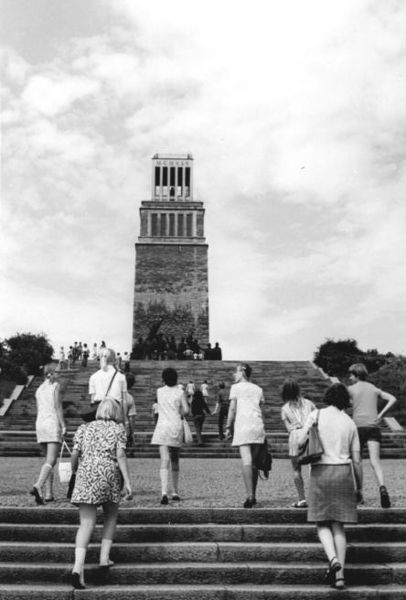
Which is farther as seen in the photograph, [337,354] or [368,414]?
[337,354]

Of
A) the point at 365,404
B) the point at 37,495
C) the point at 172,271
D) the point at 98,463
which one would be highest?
the point at 172,271

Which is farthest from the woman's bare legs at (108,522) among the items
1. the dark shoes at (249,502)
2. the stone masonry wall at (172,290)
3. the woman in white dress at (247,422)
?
the stone masonry wall at (172,290)

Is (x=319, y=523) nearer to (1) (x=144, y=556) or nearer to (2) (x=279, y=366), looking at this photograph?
(1) (x=144, y=556)

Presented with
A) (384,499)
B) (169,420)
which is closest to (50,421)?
(169,420)

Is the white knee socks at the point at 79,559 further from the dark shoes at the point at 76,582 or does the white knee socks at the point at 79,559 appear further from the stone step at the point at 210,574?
the stone step at the point at 210,574

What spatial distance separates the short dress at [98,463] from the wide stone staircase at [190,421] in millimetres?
2568

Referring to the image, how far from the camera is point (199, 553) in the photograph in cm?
627

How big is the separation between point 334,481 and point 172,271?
190 feet

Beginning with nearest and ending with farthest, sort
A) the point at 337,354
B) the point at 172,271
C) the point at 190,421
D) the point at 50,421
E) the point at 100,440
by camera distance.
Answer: the point at 100,440 → the point at 50,421 → the point at 190,421 → the point at 337,354 → the point at 172,271

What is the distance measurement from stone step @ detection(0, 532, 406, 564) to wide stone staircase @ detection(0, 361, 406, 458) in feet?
7.62

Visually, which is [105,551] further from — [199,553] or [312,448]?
[312,448]

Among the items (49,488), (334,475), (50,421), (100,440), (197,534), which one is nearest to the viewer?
(334,475)

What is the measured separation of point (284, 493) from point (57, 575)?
12.1 feet

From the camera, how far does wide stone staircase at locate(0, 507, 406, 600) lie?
5621 millimetres
